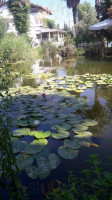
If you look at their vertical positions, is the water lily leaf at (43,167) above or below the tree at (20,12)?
below

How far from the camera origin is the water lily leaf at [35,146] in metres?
1.41

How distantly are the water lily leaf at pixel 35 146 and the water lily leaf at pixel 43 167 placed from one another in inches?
5.1

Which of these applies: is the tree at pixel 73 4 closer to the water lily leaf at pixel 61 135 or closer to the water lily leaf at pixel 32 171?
the water lily leaf at pixel 61 135

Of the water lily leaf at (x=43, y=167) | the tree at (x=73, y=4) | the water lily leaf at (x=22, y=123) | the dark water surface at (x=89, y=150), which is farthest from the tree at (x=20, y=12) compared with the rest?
the water lily leaf at (x=43, y=167)

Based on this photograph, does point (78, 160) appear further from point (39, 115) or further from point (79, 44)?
point (79, 44)

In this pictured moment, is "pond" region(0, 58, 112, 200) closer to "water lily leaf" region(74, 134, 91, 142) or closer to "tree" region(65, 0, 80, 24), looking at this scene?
"water lily leaf" region(74, 134, 91, 142)

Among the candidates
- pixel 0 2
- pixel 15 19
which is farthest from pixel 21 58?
pixel 0 2

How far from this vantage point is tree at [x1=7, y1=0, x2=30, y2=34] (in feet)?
54.3

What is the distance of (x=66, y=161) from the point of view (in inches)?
52.6

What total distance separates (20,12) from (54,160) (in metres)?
18.9

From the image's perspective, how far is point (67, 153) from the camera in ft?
4.54

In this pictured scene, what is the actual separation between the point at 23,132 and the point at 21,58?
767 cm

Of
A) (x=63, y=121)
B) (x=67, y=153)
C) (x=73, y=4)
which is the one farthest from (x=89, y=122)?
(x=73, y=4)

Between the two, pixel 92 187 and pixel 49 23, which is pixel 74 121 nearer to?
pixel 92 187
